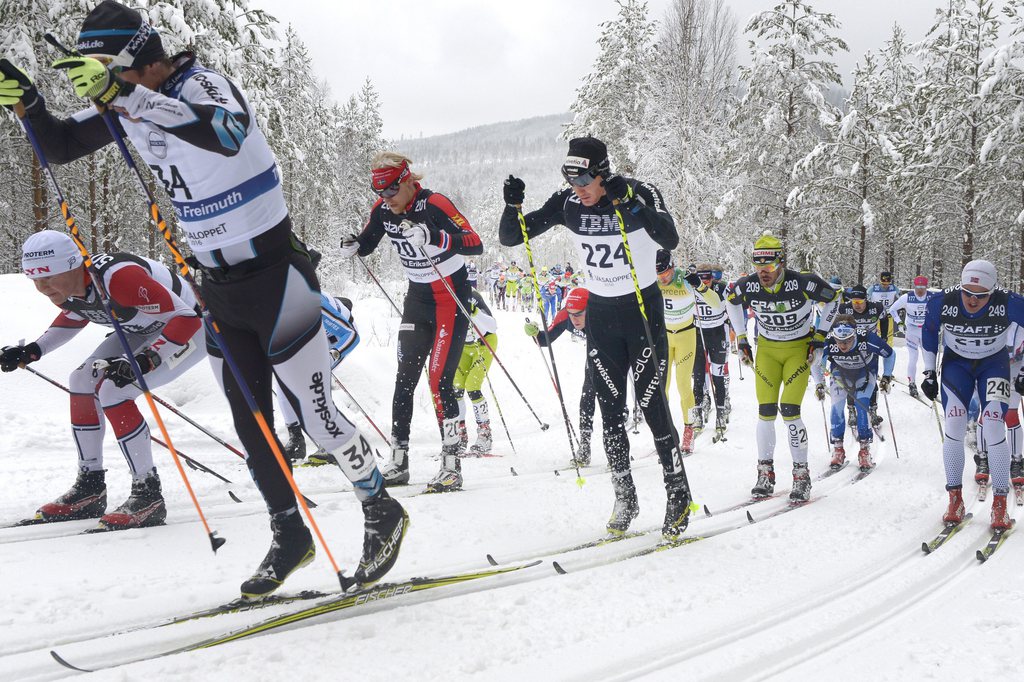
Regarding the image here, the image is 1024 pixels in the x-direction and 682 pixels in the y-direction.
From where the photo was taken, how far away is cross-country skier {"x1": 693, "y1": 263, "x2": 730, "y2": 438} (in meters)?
9.45

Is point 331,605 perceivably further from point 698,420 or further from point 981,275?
point 698,420

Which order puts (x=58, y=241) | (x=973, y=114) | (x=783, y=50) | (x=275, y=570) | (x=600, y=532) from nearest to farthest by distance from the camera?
(x=275, y=570)
(x=58, y=241)
(x=600, y=532)
(x=973, y=114)
(x=783, y=50)

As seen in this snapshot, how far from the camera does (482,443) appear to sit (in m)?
7.82

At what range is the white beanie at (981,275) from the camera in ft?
18.6

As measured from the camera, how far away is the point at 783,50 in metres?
25.3

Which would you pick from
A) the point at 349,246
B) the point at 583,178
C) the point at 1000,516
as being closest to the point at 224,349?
the point at 349,246

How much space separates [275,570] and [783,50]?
27.9 meters

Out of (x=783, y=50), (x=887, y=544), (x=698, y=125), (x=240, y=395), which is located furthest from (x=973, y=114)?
(x=240, y=395)

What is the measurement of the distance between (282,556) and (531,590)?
129cm

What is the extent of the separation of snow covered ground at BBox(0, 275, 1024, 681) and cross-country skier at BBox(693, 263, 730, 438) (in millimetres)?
3074

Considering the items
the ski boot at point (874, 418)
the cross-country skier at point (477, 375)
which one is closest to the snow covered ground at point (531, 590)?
the cross-country skier at point (477, 375)

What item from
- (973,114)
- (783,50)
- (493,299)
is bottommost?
(493,299)

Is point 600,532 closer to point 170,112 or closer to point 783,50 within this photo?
point 170,112

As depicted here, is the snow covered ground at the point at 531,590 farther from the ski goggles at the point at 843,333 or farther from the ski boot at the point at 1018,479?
the ski goggles at the point at 843,333
